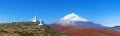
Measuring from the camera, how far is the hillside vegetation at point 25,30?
34.1 meters

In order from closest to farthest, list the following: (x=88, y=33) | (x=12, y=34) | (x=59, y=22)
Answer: (x=12, y=34) < (x=88, y=33) < (x=59, y=22)

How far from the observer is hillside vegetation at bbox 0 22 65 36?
34125 mm

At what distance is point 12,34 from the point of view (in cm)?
→ 3381

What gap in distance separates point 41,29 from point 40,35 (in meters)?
1.33

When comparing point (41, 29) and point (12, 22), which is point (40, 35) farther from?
point (12, 22)

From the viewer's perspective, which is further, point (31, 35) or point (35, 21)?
point (35, 21)

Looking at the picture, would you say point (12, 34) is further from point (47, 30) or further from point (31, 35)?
point (47, 30)

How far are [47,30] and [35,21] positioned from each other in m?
2.27

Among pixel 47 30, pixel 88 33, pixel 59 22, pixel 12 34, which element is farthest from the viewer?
pixel 59 22

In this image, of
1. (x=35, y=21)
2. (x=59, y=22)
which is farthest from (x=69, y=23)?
(x=35, y=21)

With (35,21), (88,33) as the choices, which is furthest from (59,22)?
(35,21)

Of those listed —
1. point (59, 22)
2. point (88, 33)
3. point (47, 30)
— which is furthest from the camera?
point (59, 22)

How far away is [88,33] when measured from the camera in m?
52.6

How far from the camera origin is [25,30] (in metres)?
35.0
